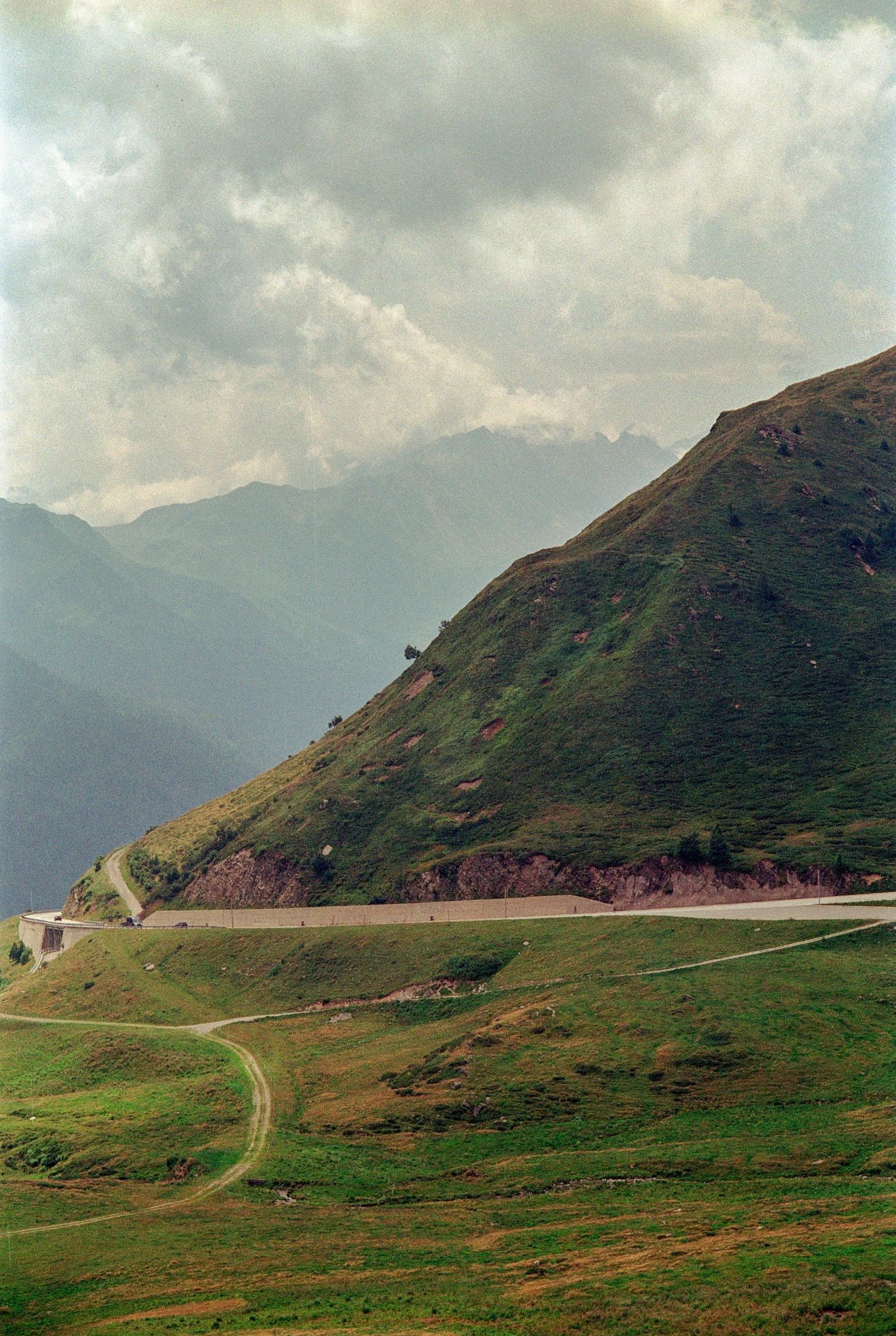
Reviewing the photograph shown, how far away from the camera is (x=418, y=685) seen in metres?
170

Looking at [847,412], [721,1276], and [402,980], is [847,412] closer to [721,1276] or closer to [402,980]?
[402,980]

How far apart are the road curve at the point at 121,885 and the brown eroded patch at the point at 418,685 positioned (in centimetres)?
5041

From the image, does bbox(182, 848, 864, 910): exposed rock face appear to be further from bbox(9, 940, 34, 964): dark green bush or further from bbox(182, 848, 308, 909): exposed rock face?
bbox(9, 940, 34, 964): dark green bush

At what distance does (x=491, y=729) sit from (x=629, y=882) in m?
40.7

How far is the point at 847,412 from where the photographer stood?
18700 cm

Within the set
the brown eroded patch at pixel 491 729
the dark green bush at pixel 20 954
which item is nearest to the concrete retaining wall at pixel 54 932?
the dark green bush at pixel 20 954

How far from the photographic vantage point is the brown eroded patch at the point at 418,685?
168 m

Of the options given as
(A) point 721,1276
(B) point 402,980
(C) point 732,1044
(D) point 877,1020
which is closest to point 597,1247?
(A) point 721,1276

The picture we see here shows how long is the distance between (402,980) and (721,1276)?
60.1 meters

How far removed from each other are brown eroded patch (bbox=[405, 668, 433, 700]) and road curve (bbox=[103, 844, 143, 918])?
50406 mm

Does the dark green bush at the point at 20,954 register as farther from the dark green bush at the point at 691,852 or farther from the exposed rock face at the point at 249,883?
the dark green bush at the point at 691,852

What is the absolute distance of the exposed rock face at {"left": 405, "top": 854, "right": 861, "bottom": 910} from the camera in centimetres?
10200

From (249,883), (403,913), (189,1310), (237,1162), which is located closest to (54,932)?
(249,883)

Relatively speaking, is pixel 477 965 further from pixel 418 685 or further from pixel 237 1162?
pixel 418 685
